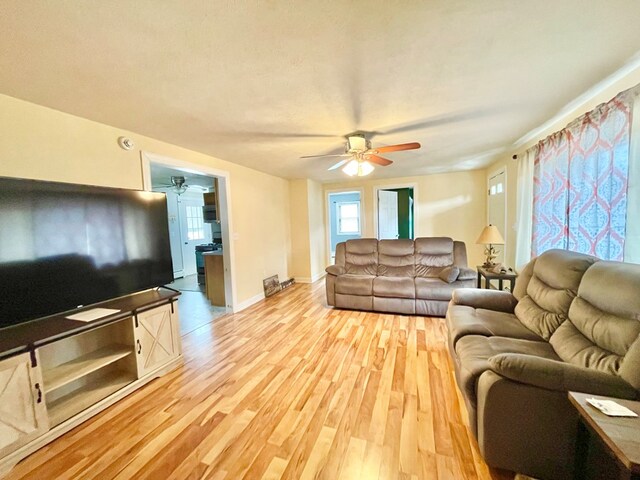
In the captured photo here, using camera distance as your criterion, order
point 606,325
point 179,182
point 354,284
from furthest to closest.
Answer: point 179,182 < point 354,284 < point 606,325

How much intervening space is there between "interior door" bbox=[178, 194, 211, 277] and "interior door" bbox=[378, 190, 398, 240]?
16.4ft

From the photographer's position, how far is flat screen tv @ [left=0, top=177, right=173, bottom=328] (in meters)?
1.60

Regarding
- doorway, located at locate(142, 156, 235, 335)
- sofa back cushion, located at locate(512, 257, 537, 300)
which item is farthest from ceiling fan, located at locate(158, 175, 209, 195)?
sofa back cushion, located at locate(512, 257, 537, 300)

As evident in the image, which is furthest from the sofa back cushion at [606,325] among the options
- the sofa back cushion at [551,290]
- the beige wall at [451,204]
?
the beige wall at [451,204]

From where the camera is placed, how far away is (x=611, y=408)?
97cm

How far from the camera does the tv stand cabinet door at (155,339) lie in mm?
2104

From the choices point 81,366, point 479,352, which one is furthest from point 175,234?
point 479,352

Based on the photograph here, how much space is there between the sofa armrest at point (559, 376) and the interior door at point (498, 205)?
3.44 m

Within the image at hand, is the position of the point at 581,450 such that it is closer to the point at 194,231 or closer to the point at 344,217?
the point at 194,231

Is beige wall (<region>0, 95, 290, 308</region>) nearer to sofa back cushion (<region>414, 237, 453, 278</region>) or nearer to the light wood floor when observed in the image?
the light wood floor

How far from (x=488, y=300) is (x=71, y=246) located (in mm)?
3572

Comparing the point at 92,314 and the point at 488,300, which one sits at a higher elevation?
the point at 92,314

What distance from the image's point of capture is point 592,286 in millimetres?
1579

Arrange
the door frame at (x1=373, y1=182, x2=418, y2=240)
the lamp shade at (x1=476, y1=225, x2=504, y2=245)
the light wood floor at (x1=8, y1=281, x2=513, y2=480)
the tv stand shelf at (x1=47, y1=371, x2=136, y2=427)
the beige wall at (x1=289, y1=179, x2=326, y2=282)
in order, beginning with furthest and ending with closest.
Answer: the door frame at (x1=373, y1=182, x2=418, y2=240), the beige wall at (x1=289, y1=179, x2=326, y2=282), the lamp shade at (x1=476, y1=225, x2=504, y2=245), the tv stand shelf at (x1=47, y1=371, x2=136, y2=427), the light wood floor at (x1=8, y1=281, x2=513, y2=480)
